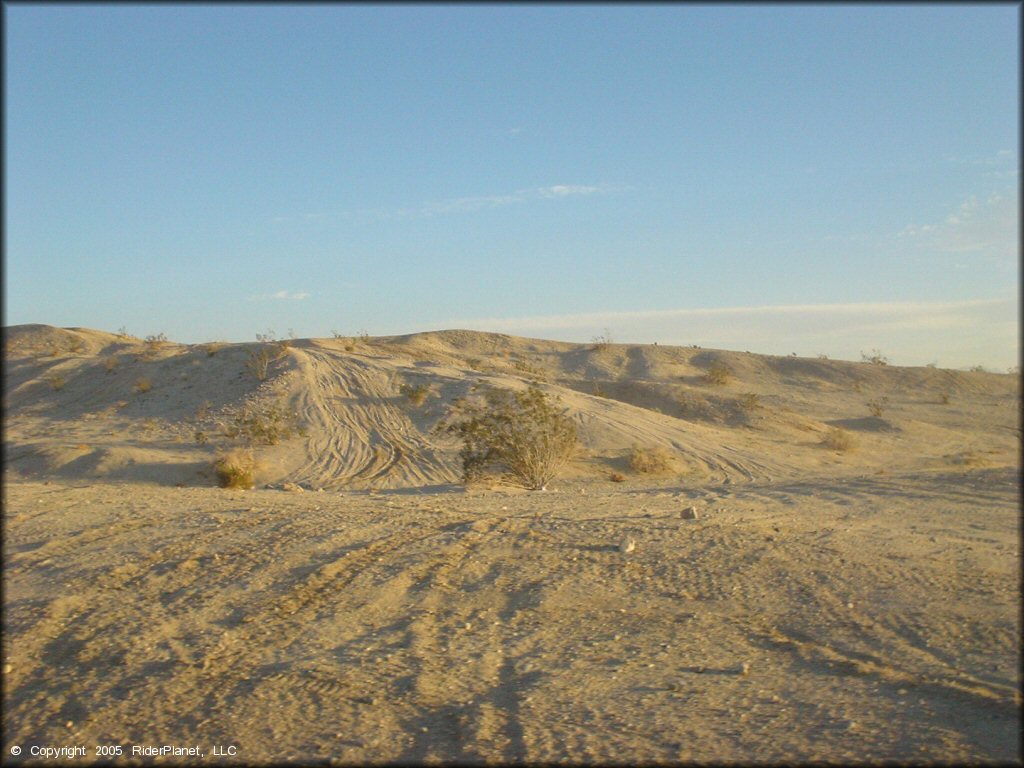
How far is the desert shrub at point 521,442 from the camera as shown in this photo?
17938 millimetres

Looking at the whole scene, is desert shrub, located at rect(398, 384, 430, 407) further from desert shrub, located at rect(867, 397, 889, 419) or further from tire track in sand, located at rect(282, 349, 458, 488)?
desert shrub, located at rect(867, 397, 889, 419)

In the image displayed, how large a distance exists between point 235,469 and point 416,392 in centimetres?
767

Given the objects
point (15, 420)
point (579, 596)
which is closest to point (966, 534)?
point (579, 596)

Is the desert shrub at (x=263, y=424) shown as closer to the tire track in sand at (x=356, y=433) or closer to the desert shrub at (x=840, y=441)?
the tire track in sand at (x=356, y=433)

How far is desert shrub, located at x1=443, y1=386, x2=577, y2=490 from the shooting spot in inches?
706

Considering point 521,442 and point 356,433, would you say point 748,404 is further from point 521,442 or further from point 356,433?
point 521,442

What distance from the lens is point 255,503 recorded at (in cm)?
1255

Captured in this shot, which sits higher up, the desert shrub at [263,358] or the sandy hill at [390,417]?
the desert shrub at [263,358]

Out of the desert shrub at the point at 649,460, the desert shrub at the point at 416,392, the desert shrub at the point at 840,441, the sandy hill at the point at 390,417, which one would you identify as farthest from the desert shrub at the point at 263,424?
the desert shrub at the point at 840,441

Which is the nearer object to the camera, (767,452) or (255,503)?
(255,503)

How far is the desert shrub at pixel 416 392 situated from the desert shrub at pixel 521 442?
25.7 feet

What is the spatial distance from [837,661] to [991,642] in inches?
47.0

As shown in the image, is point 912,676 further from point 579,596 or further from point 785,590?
point 579,596

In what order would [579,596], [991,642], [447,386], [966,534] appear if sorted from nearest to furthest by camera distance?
1. [991,642]
2. [579,596]
3. [966,534]
4. [447,386]
